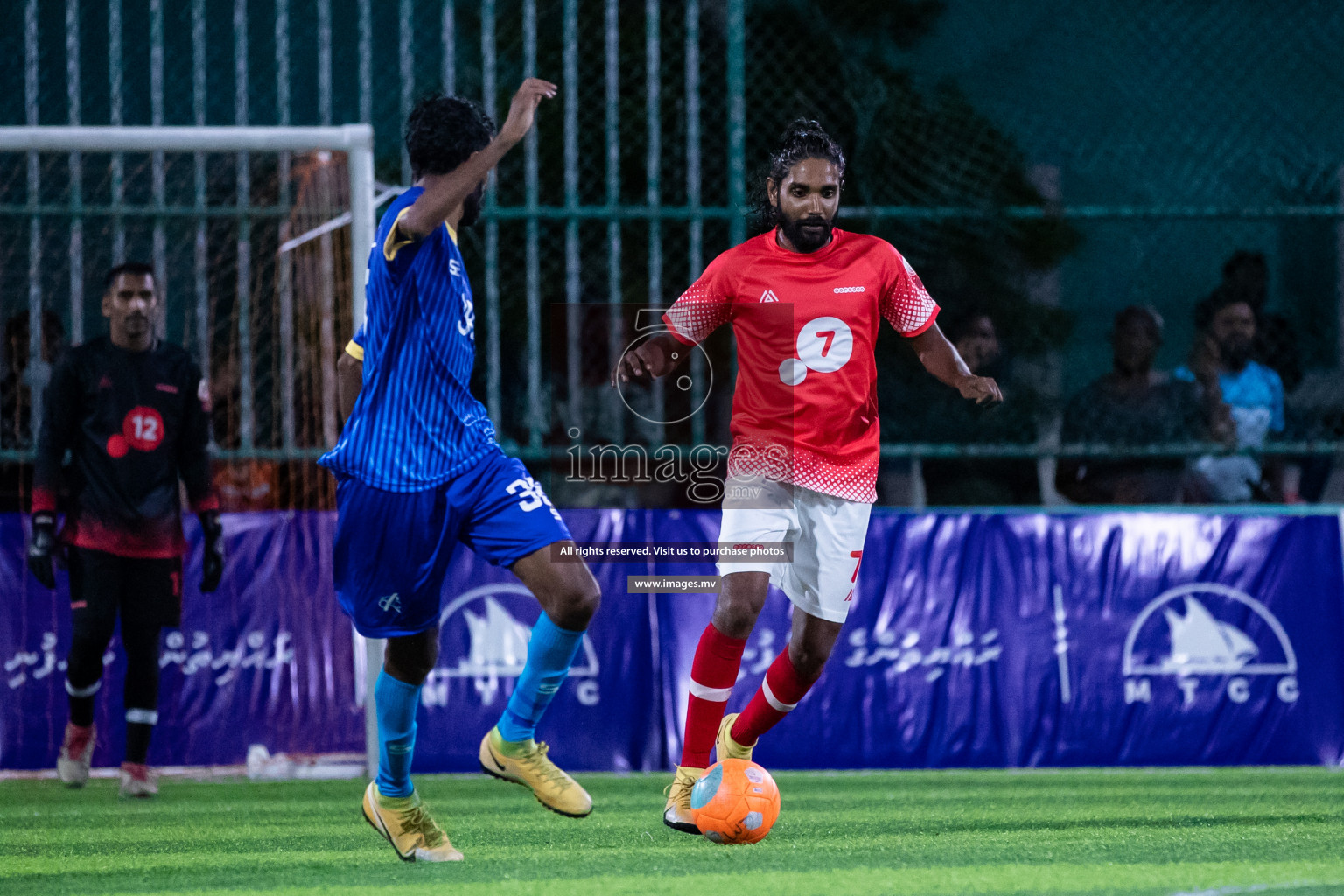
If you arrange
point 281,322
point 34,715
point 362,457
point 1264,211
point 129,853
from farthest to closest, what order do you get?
point 1264,211 < point 281,322 < point 34,715 < point 129,853 < point 362,457

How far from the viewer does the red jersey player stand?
17.7ft

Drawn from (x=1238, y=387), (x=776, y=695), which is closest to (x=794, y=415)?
(x=776, y=695)

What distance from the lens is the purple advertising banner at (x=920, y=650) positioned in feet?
25.0

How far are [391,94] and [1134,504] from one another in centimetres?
441

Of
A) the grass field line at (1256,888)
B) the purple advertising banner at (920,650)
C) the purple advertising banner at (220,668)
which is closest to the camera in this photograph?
the grass field line at (1256,888)

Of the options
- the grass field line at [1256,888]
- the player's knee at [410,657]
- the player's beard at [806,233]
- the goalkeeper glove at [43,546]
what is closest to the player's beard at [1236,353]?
the player's beard at [806,233]

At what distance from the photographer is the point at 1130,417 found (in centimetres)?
850

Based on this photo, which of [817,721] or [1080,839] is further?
[817,721]

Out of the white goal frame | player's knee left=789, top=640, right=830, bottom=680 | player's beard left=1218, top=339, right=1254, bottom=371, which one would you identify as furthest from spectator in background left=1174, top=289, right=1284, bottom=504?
the white goal frame

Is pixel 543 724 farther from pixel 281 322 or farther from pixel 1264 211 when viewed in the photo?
pixel 1264 211

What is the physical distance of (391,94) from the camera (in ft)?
28.2

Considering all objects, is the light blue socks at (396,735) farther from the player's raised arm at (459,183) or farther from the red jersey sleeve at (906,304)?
the red jersey sleeve at (906,304)

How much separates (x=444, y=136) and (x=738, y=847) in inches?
92.9

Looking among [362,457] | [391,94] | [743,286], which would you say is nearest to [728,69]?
[391,94]
